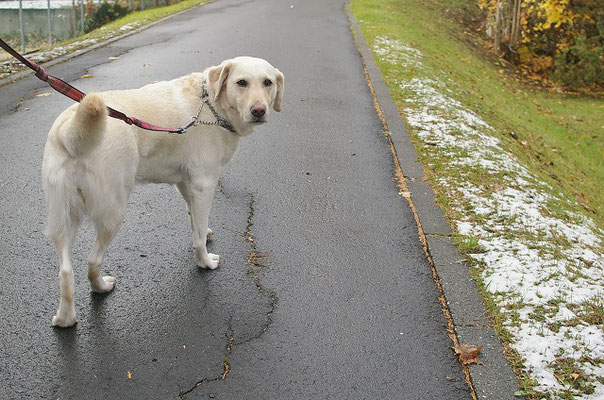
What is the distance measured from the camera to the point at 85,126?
3.25 m

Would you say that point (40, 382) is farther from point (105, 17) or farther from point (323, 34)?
point (105, 17)

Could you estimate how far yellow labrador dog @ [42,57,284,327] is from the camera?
340 centimetres

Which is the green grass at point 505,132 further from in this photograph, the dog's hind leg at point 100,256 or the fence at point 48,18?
the fence at point 48,18

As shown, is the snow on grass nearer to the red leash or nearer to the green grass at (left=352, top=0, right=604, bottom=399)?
the green grass at (left=352, top=0, right=604, bottom=399)

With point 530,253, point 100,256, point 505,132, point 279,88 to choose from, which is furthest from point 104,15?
point 530,253

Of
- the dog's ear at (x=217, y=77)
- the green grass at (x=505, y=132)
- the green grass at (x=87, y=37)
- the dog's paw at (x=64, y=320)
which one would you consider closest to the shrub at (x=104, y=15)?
the green grass at (x=87, y=37)

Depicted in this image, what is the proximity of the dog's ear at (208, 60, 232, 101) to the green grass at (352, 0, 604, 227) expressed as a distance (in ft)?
15.4

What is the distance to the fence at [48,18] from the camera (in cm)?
1389

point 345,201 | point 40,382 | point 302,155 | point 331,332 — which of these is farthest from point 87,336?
point 302,155

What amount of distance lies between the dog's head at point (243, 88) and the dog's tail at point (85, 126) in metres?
1.12

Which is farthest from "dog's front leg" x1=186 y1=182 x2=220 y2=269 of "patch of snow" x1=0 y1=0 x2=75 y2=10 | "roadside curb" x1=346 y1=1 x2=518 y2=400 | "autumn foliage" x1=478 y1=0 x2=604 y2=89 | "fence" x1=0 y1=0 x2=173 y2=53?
"autumn foliage" x1=478 y1=0 x2=604 y2=89

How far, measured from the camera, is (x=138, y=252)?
473 cm

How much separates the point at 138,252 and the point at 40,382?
1.59m

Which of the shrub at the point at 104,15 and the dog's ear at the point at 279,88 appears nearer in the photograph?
the dog's ear at the point at 279,88
